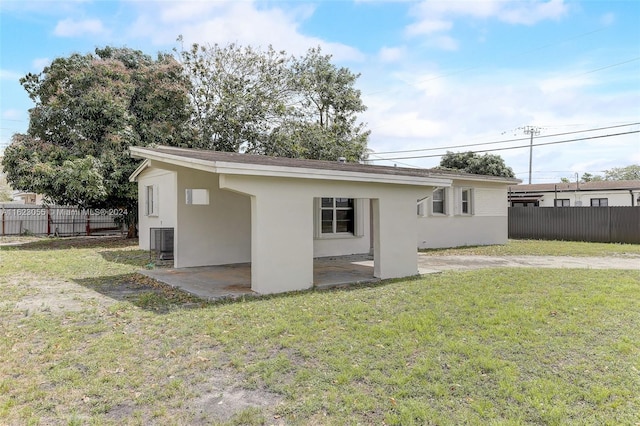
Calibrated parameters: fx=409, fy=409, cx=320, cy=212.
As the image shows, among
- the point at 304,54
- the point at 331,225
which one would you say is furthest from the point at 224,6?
the point at 304,54

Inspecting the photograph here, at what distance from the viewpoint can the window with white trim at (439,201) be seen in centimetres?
1614

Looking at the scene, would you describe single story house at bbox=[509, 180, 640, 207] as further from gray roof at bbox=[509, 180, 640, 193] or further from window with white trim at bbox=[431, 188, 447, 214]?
window with white trim at bbox=[431, 188, 447, 214]

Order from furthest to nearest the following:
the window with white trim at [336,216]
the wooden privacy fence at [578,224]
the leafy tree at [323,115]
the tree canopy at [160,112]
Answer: the leafy tree at [323,115] < the wooden privacy fence at [578,224] < the tree canopy at [160,112] < the window with white trim at [336,216]

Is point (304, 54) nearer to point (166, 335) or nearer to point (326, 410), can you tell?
point (166, 335)

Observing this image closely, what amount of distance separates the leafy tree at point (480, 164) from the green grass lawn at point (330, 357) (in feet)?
105

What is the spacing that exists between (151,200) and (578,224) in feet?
59.9

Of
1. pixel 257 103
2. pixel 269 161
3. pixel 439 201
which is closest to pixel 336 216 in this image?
pixel 439 201

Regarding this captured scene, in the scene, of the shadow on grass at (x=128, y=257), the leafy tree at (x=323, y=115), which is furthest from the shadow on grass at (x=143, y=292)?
the leafy tree at (x=323, y=115)

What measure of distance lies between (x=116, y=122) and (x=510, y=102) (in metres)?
20.2

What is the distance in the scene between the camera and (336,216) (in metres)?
13.0

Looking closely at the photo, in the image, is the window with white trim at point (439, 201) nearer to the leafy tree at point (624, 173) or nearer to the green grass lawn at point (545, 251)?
the green grass lawn at point (545, 251)

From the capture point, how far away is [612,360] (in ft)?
13.2

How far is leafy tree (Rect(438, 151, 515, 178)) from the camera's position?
3706 cm

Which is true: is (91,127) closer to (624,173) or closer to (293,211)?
(293,211)
